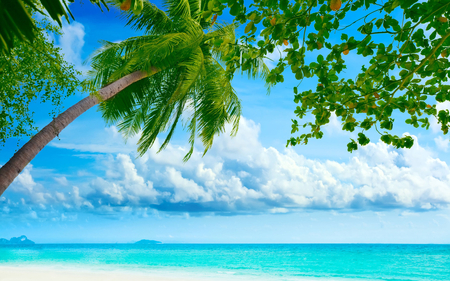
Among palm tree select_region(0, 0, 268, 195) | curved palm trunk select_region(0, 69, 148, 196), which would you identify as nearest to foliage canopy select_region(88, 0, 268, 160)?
palm tree select_region(0, 0, 268, 195)

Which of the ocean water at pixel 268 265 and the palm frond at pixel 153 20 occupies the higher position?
the palm frond at pixel 153 20

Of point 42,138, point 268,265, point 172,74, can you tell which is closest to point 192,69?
point 172,74

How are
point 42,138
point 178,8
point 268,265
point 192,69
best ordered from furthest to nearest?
point 268,265 < point 178,8 < point 192,69 < point 42,138

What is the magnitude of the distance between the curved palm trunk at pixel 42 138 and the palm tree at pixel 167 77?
0.12 ft

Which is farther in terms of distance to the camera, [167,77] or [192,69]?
[167,77]

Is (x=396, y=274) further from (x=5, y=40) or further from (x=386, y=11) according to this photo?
(x=5, y=40)

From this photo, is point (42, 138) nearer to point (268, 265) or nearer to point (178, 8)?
point (178, 8)

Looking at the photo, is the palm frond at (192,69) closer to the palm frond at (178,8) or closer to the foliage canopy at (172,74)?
the foliage canopy at (172,74)

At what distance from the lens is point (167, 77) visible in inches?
403

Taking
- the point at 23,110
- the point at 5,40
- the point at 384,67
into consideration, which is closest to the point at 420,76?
the point at 384,67

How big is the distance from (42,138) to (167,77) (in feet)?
18.8

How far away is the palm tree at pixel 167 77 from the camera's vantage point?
294 inches

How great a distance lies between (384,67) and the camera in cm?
298

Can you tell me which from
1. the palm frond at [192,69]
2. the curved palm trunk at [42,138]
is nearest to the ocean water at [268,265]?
the palm frond at [192,69]
